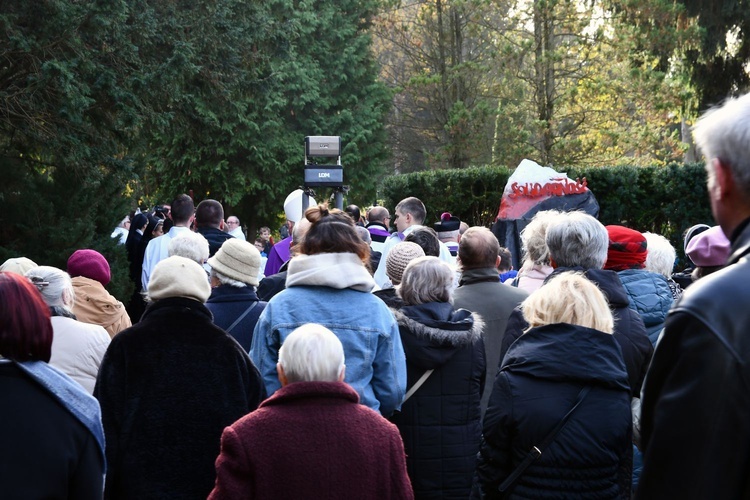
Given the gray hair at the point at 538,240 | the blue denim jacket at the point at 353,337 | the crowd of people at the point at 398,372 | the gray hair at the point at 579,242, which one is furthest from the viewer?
the gray hair at the point at 538,240

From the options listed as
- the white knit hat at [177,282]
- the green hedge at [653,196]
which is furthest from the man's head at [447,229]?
the green hedge at [653,196]

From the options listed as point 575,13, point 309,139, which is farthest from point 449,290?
point 575,13

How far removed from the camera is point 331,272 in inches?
182

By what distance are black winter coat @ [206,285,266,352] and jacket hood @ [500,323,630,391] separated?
2.04 metres

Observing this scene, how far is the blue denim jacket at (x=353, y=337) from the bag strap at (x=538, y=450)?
963mm

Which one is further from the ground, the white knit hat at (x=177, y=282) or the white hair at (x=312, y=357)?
the white knit hat at (x=177, y=282)

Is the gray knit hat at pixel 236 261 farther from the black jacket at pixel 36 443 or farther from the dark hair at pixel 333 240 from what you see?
the black jacket at pixel 36 443

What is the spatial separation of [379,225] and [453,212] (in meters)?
7.58

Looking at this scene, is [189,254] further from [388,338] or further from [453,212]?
[453,212]

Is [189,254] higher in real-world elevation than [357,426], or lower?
higher

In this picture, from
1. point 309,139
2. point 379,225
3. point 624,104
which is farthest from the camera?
point 624,104

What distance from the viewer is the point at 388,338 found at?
4574 mm

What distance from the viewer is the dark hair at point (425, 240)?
6.88 metres

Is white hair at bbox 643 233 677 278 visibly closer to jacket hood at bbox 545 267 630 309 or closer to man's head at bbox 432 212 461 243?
jacket hood at bbox 545 267 630 309
